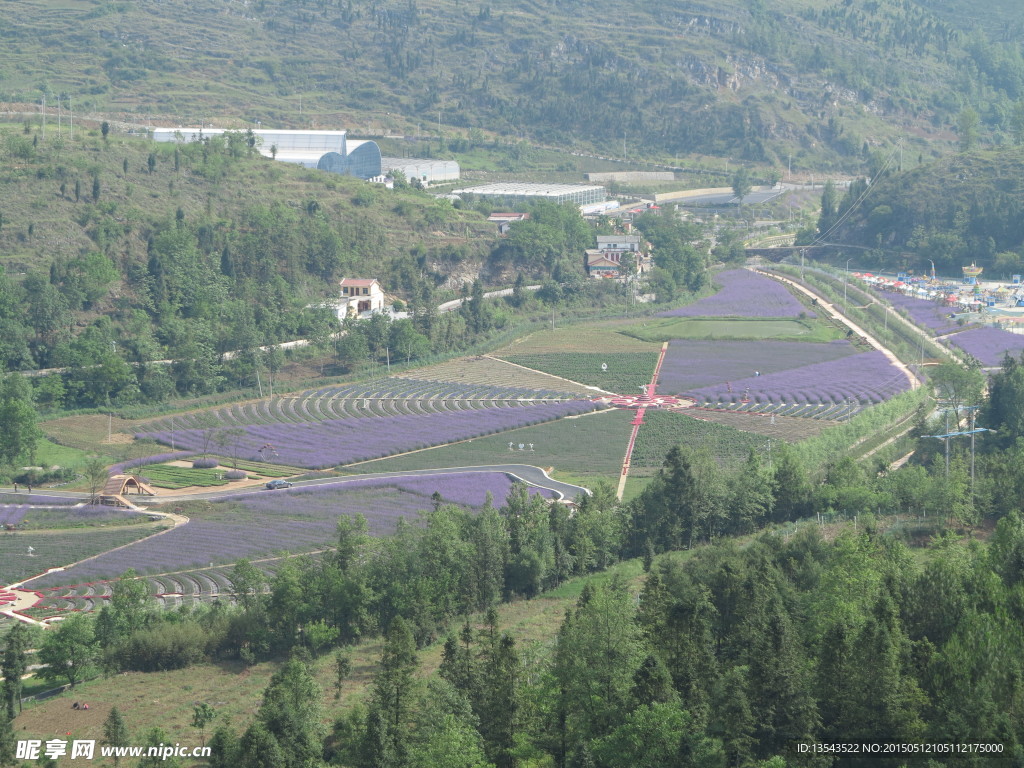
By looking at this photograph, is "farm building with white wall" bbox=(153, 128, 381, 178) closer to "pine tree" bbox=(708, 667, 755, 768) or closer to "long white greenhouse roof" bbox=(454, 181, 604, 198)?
"long white greenhouse roof" bbox=(454, 181, 604, 198)

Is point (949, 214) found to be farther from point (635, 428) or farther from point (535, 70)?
point (535, 70)

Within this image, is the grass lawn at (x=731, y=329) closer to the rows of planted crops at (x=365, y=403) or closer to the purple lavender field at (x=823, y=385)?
the purple lavender field at (x=823, y=385)

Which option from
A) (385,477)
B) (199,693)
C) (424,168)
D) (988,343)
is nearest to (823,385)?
(988,343)

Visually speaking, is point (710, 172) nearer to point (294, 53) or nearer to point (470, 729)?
point (294, 53)

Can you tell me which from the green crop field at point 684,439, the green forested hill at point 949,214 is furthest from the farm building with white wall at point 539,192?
the green crop field at point 684,439

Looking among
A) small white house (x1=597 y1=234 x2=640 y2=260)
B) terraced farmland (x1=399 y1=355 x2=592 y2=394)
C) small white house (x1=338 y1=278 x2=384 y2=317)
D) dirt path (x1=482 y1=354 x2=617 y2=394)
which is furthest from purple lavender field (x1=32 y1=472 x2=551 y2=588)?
small white house (x1=597 y1=234 x2=640 y2=260)

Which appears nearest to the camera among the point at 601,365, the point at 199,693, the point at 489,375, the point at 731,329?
the point at 199,693
